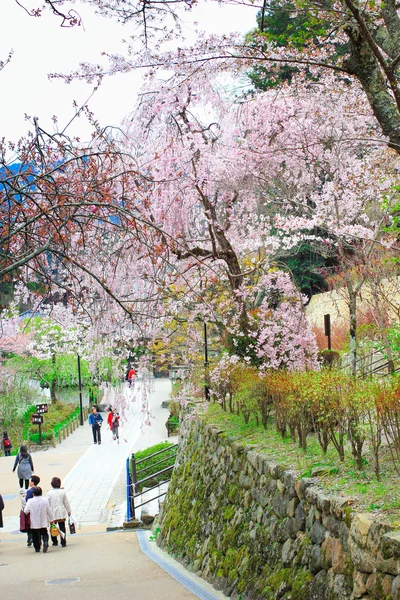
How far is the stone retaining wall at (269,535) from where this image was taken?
198 inches

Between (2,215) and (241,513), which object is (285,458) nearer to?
(241,513)

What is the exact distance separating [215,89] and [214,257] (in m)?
3.05

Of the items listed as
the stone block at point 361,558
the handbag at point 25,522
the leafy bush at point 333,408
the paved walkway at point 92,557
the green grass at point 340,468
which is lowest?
the paved walkway at point 92,557

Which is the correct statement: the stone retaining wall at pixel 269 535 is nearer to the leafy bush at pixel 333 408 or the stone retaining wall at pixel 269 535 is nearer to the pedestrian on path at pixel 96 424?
the leafy bush at pixel 333 408

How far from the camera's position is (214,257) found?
11.2 meters

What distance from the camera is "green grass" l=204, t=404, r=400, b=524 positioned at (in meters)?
5.46

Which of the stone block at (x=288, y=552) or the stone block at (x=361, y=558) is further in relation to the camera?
the stone block at (x=288, y=552)

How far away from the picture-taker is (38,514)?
10.9 m

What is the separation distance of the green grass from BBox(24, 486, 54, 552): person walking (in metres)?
3.24

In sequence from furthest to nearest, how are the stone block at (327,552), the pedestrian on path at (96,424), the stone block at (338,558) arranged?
the pedestrian on path at (96,424), the stone block at (327,552), the stone block at (338,558)

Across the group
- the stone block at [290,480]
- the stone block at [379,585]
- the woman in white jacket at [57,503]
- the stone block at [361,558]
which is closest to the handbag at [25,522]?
the woman in white jacket at [57,503]

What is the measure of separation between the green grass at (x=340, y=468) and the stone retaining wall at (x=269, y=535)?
0.46 ft

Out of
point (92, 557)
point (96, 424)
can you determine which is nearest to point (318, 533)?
point (92, 557)

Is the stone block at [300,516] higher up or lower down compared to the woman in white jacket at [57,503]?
higher up
